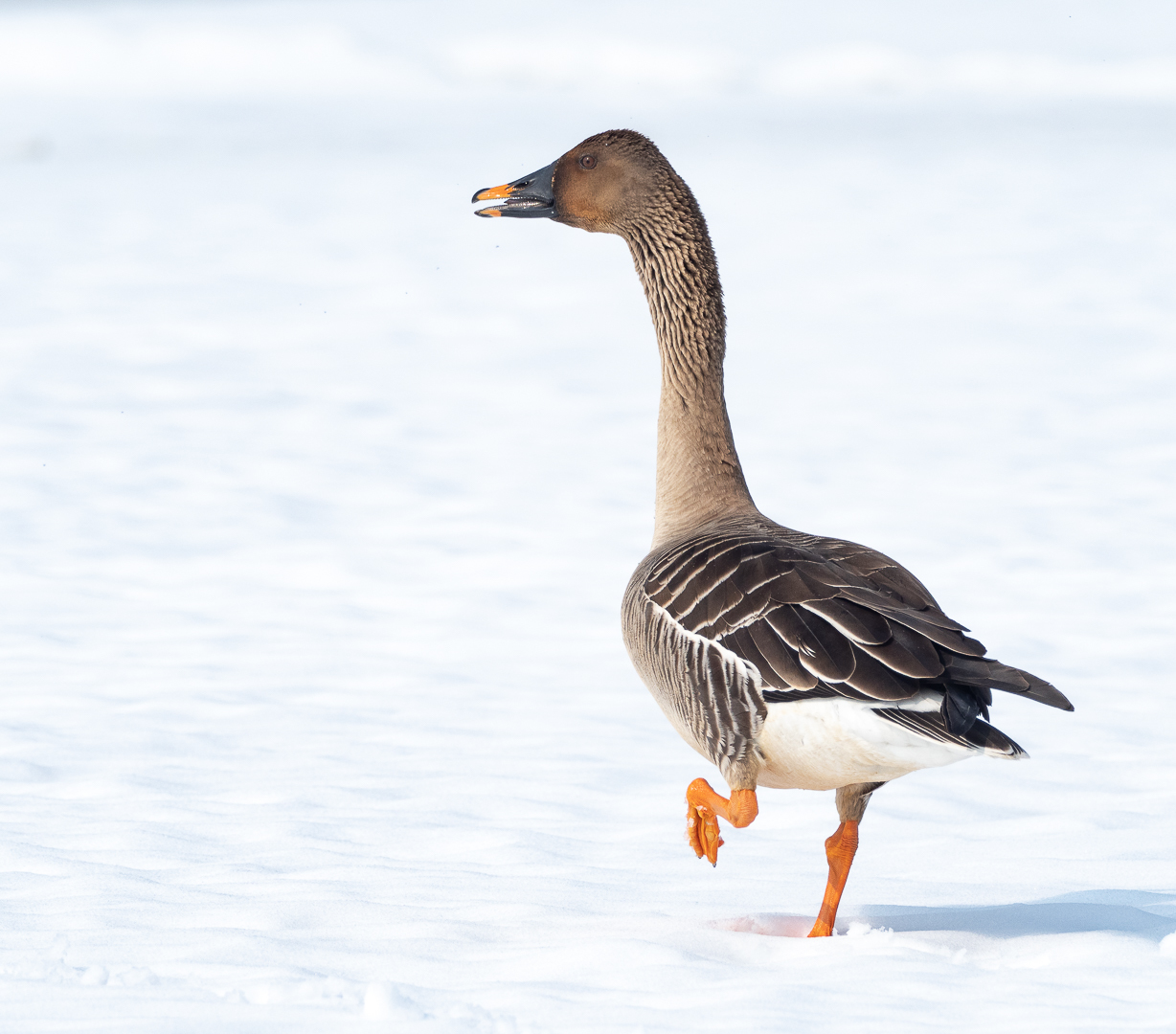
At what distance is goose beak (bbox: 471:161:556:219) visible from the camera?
5609 mm

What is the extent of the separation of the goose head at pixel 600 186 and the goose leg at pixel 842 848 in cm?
233

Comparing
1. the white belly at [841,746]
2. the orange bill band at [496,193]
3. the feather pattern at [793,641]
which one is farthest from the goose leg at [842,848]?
the orange bill band at [496,193]

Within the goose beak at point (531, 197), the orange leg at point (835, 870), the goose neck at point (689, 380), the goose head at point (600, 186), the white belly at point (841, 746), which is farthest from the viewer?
the goose beak at point (531, 197)

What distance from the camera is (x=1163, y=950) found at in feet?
12.7

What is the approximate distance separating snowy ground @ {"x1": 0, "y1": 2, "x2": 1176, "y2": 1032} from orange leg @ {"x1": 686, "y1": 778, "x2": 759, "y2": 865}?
0.79ft

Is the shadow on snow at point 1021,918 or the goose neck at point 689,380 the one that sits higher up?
the goose neck at point 689,380

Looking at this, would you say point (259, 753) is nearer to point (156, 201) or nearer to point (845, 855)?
point (845, 855)

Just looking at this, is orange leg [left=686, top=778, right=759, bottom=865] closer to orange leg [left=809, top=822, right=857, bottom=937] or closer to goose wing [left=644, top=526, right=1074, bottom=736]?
orange leg [left=809, top=822, right=857, bottom=937]

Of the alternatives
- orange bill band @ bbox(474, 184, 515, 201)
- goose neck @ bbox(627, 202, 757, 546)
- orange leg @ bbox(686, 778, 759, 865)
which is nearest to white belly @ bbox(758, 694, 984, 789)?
orange leg @ bbox(686, 778, 759, 865)

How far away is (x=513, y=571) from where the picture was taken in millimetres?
9820

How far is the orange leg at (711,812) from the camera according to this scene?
423 centimetres

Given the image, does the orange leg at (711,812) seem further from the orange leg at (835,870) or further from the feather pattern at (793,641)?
the orange leg at (835,870)

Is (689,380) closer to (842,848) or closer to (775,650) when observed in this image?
(775,650)

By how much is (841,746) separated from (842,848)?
0.53 m
